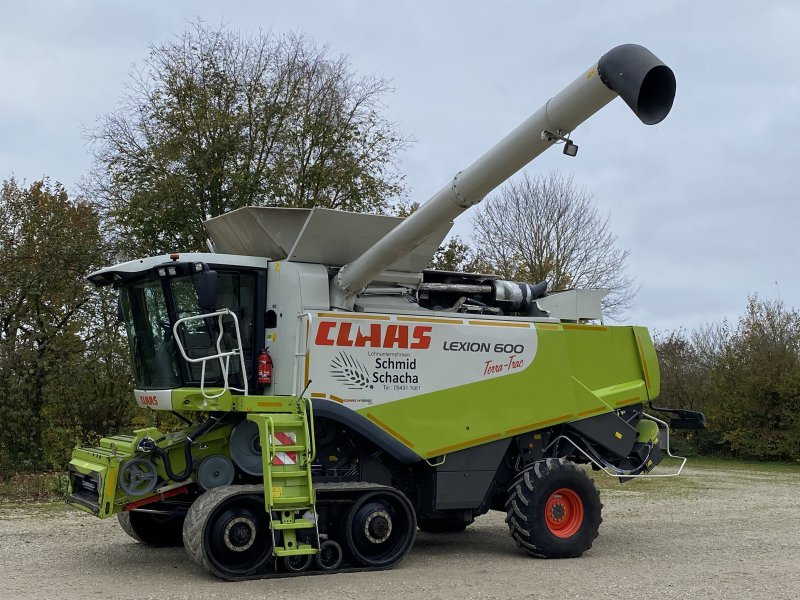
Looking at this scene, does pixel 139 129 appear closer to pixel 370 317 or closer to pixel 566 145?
pixel 370 317

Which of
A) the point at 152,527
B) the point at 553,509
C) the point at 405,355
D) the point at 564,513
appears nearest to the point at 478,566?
the point at 553,509

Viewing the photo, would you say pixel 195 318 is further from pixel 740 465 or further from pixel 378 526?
pixel 740 465

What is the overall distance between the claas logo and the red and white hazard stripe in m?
0.96

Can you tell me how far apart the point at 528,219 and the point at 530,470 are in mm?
22968

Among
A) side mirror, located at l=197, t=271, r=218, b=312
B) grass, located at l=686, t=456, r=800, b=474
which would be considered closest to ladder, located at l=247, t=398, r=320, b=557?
side mirror, located at l=197, t=271, r=218, b=312

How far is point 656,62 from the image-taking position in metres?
6.87

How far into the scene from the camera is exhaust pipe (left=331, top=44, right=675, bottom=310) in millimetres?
6996

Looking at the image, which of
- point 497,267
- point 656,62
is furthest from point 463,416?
point 497,267

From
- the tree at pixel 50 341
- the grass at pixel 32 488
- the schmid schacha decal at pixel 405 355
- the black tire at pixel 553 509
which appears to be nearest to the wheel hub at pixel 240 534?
the schmid schacha decal at pixel 405 355

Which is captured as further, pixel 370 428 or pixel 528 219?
pixel 528 219

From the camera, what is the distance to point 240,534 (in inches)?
326

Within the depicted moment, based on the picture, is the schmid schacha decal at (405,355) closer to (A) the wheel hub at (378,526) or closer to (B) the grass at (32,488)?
(A) the wheel hub at (378,526)

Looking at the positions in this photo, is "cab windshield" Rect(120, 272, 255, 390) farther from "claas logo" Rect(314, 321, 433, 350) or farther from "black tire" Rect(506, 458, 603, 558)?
"black tire" Rect(506, 458, 603, 558)

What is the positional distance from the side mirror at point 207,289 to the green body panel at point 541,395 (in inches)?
75.8
